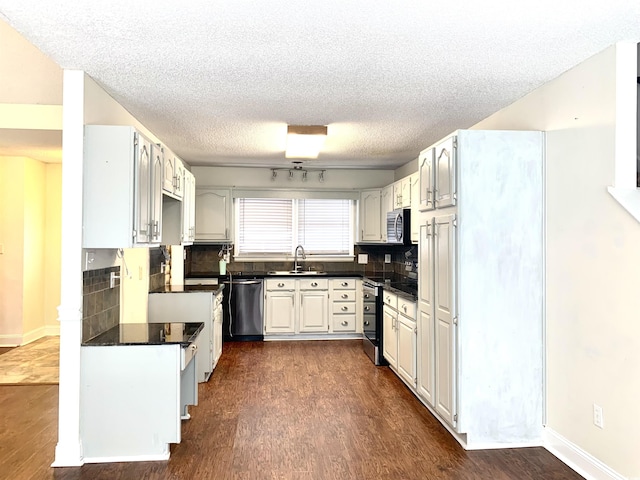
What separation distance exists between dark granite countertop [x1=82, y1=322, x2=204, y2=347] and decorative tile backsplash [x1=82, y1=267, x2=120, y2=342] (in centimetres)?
6

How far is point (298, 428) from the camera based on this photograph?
3564 mm

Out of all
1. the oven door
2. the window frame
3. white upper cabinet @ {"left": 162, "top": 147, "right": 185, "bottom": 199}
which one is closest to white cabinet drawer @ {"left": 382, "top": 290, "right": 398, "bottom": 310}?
the oven door

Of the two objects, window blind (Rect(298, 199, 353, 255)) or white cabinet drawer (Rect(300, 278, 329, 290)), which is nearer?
white cabinet drawer (Rect(300, 278, 329, 290))

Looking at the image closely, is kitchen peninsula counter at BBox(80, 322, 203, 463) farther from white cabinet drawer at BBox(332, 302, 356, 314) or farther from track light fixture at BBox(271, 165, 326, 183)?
track light fixture at BBox(271, 165, 326, 183)

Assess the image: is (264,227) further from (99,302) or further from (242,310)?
(99,302)

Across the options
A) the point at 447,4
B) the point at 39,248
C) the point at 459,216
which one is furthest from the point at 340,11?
the point at 39,248

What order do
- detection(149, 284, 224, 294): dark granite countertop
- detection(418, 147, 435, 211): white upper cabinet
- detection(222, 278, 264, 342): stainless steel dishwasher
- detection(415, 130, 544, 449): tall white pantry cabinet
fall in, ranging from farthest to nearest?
detection(222, 278, 264, 342): stainless steel dishwasher < detection(149, 284, 224, 294): dark granite countertop < detection(418, 147, 435, 211): white upper cabinet < detection(415, 130, 544, 449): tall white pantry cabinet

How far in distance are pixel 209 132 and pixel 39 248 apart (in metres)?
3.37

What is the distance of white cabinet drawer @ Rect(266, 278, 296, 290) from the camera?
21.7ft

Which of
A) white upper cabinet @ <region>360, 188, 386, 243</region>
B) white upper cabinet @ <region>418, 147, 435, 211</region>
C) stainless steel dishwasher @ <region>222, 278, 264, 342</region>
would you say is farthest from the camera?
white upper cabinet @ <region>360, 188, 386, 243</region>

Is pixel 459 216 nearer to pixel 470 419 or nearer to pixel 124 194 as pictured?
pixel 470 419

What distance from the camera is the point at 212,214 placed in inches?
267

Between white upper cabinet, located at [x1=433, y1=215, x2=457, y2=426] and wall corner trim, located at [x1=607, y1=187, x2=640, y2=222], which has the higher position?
wall corner trim, located at [x1=607, y1=187, x2=640, y2=222]

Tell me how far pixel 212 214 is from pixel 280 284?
135 cm
